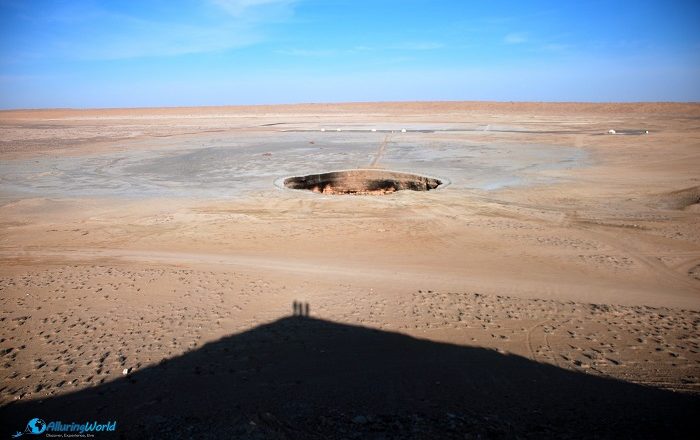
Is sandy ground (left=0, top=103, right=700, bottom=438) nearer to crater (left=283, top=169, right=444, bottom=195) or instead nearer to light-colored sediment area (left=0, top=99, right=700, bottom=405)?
light-colored sediment area (left=0, top=99, right=700, bottom=405)

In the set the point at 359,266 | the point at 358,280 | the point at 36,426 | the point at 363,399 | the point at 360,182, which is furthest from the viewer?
the point at 360,182

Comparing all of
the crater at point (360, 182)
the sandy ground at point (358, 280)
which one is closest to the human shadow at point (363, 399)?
the sandy ground at point (358, 280)

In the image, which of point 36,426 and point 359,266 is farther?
point 359,266

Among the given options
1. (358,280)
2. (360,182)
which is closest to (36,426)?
(358,280)

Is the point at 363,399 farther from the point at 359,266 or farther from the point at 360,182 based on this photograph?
the point at 360,182

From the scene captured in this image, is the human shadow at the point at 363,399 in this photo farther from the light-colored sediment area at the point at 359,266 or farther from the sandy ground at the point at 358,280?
the light-colored sediment area at the point at 359,266

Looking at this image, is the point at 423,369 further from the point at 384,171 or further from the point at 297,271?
the point at 384,171

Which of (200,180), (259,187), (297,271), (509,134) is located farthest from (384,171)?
(509,134)
